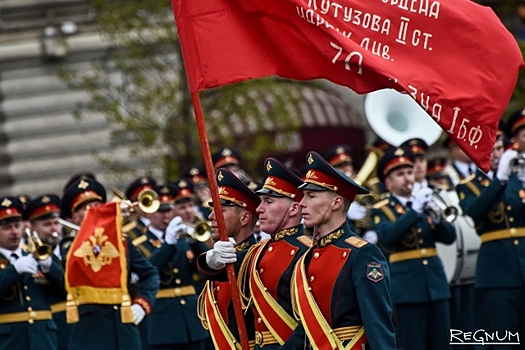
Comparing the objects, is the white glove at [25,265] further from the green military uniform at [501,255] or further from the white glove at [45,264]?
the green military uniform at [501,255]

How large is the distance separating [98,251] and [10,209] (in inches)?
42.9

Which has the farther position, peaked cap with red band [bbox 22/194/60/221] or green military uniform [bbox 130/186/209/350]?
green military uniform [bbox 130/186/209/350]

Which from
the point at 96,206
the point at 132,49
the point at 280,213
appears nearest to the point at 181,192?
the point at 96,206

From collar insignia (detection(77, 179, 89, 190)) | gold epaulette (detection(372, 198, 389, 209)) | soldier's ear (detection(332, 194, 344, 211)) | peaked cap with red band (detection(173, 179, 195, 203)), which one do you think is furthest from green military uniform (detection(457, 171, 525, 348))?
soldier's ear (detection(332, 194, 344, 211))

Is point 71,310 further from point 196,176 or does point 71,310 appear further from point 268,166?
point 196,176

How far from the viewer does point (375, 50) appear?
930cm

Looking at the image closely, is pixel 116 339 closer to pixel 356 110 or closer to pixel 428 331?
pixel 428 331

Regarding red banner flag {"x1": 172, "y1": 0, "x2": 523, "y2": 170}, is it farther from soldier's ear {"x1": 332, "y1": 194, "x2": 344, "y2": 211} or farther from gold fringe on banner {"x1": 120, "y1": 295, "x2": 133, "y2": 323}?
gold fringe on banner {"x1": 120, "y1": 295, "x2": 133, "y2": 323}

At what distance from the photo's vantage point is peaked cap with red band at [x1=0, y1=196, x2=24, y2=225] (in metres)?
12.5

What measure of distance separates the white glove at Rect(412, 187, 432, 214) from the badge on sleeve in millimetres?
4867

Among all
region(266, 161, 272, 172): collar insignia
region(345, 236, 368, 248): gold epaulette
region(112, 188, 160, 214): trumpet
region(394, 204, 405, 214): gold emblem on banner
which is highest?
region(266, 161, 272, 172): collar insignia

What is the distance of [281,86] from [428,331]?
416 inches

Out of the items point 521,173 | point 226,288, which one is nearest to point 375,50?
point 226,288

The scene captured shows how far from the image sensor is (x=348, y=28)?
9.29 meters
